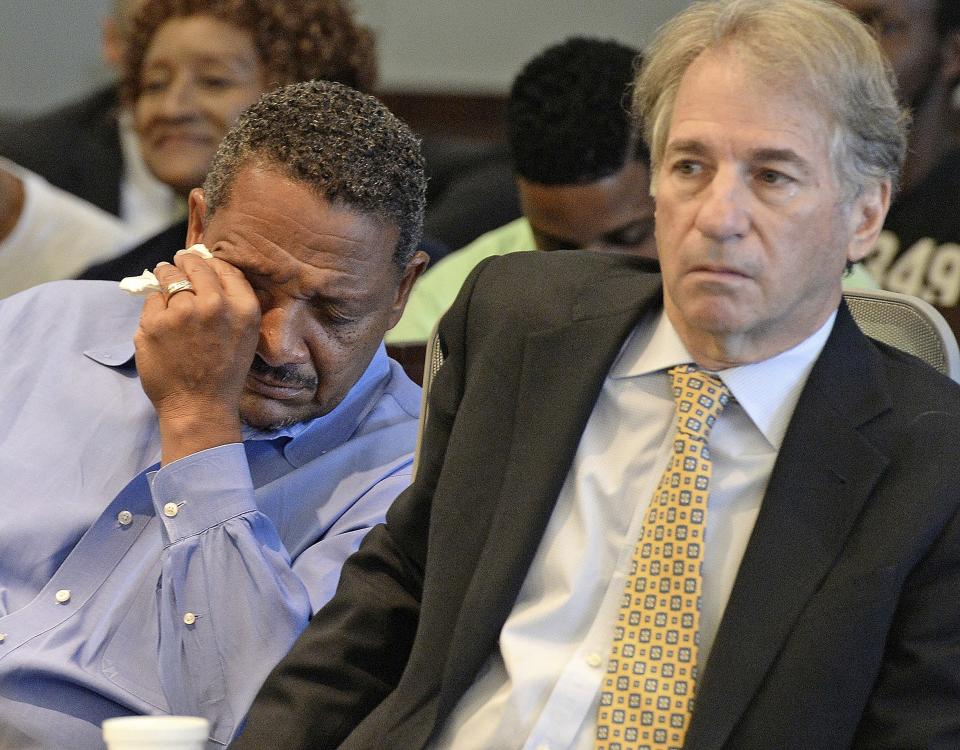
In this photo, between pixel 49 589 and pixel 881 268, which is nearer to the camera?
pixel 49 589

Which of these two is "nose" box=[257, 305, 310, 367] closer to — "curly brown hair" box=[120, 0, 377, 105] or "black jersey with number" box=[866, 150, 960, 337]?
"curly brown hair" box=[120, 0, 377, 105]

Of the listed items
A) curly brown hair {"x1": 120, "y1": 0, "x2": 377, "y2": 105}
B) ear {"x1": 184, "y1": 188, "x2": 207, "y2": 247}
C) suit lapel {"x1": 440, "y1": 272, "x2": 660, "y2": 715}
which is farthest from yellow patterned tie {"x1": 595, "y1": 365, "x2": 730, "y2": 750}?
curly brown hair {"x1": 120, "y1": 0, "x2": 377, "y2": 105}

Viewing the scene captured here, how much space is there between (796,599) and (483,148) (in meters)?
3.04

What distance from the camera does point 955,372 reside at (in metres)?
1.62

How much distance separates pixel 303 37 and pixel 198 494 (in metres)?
1.68

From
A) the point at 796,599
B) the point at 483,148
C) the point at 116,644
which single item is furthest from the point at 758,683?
the point at 483,148

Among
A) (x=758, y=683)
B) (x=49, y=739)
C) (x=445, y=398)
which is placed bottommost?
(x=49, y=739)

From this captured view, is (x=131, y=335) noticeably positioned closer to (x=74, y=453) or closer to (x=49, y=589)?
(x=74, y=453)

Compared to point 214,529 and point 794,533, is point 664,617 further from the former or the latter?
point 214,529

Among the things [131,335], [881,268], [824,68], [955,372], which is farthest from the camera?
[881,268]

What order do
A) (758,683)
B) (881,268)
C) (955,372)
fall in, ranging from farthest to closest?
(881,268) → (955,372) → (758,683)

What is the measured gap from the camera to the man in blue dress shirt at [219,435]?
164 centimetres

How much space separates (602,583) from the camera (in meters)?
1.51

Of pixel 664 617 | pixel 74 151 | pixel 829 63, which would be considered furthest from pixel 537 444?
pixel 74 151
